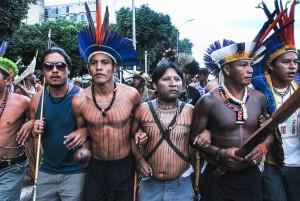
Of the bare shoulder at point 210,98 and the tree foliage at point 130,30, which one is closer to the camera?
the bare shoulder at point 210,98

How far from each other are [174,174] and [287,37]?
2.02 meters

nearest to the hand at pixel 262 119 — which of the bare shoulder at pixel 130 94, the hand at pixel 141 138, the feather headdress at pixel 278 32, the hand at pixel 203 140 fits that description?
the hand at pixel 203 140

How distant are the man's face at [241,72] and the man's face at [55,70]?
186 cm

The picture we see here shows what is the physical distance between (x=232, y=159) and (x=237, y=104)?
1.95 ft

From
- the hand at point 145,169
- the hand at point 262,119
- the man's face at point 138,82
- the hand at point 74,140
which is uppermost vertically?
the man's face at point 138,82

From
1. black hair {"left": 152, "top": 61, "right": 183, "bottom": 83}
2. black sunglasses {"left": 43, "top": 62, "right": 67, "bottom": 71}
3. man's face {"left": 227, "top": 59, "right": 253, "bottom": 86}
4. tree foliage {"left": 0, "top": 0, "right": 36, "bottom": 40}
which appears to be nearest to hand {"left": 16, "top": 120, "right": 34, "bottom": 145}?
black sunglasses {"left": 43, "top": 62, "right": 67, "bottom": 71}

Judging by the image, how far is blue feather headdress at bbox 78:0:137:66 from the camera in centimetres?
455

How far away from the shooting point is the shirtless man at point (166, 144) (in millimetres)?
4266

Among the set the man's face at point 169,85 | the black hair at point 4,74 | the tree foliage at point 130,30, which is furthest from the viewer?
the tree foliage at point 130,30

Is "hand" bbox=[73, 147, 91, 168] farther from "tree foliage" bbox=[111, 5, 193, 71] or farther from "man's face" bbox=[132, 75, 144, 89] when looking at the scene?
"tree foliage" bbox=[111, 5, 193, 71]

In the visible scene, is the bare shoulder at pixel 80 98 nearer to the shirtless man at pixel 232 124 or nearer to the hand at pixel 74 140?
the hand at pixel 74 140

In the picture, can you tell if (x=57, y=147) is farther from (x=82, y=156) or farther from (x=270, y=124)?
(x=270, y=124)

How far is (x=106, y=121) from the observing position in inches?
172

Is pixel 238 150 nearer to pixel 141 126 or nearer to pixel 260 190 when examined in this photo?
pixel 260 190
